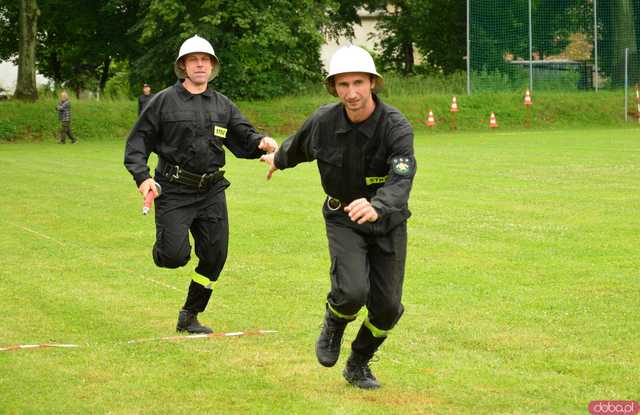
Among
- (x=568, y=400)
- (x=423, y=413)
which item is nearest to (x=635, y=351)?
(x=568, y=400)

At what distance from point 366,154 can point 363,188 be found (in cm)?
21

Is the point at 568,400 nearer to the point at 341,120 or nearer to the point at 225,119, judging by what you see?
the point at 341,120

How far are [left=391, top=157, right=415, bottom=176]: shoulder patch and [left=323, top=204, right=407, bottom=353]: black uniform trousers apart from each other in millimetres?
385

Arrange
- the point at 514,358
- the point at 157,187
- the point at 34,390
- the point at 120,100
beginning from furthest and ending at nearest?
the point at 120,100
the point at 157,187
the point at 514,358
the point at 34,390

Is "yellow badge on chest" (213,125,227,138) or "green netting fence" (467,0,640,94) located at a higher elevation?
"green netting fence" (467,0,640,94)

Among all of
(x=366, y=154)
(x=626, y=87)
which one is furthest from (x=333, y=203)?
(x=626, y=87)

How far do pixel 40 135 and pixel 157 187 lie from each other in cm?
3681

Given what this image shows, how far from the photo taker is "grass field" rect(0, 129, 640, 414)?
7.16 metres

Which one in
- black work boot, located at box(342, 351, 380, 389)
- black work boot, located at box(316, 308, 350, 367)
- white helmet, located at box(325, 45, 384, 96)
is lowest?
black work boot, located at box(342, 351, 380, 389)

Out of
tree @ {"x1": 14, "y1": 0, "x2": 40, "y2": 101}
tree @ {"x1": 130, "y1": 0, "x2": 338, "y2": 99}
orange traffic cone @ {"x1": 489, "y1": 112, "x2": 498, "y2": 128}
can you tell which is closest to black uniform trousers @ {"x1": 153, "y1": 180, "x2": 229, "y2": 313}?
orange traffic cone @ {"x1": 489, "y1": 112, "x2": 498, "y2": 128}

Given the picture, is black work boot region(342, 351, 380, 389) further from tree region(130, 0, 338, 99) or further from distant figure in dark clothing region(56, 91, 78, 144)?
tree region(130, 0, 338, 99)

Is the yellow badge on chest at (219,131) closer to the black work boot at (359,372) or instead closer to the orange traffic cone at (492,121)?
the black work boot at (359,372)

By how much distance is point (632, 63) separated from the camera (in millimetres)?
46875

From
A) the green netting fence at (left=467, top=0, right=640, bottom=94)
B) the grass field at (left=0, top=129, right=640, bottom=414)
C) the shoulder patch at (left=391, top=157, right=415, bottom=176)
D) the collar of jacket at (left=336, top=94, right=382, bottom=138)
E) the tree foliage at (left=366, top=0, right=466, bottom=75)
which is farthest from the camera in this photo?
the tree foliage at (left=366, top=0, right=466, bottom=75)
